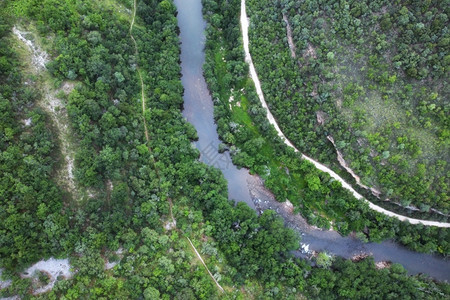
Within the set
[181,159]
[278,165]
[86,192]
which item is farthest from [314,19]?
[86,192]

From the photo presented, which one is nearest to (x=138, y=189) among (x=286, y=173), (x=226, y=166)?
(x=226, y=166)

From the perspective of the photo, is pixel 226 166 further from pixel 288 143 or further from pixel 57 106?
pixel 57 106

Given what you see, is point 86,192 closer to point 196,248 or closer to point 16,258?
point 16,258

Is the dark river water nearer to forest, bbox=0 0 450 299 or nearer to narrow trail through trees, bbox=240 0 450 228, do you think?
forest, bbox=0 0 450 299

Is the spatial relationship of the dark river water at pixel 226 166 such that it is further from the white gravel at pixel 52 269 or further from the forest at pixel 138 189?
the white gravel at pixel 52 269

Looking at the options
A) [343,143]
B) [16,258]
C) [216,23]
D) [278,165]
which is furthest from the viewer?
[216,23]

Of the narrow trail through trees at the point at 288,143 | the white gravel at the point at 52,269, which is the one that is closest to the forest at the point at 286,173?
the narrow trail through trees at the point at 288,143
